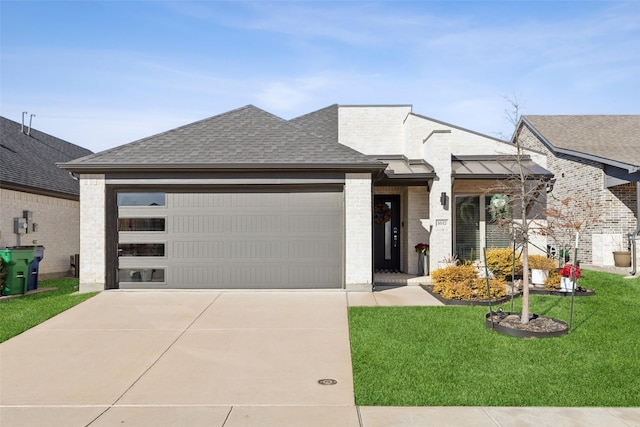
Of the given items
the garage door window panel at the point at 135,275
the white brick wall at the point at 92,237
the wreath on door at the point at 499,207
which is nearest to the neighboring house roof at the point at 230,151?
the white brick wall at the point at 92,237

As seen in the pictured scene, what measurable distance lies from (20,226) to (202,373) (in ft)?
38.3

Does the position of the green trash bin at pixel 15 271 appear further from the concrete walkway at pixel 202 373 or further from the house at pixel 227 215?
the concrete walkway at pixel 202 373

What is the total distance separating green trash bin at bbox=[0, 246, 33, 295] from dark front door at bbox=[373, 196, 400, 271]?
34.3ft

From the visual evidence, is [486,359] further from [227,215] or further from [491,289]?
[227,215]

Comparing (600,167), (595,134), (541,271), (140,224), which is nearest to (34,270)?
(140,224)

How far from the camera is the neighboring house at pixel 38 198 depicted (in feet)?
46.5

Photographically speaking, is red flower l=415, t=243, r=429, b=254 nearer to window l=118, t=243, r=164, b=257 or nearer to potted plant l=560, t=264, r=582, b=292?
potted plant l=560, t=264, r=582, b=292

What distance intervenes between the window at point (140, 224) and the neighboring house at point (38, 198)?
16.3 ft

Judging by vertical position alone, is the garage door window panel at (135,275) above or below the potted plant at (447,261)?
below

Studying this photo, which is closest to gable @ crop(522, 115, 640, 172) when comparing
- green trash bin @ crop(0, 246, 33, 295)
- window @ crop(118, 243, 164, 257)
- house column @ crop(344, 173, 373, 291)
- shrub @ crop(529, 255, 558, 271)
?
shrub @ crop(529, 255, 558, 271)

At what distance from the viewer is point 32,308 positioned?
9594 mm

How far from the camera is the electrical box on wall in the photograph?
46.5 ft

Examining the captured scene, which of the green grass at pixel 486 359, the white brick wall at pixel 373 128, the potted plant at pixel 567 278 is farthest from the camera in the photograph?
the white brick wall at pixel 373 128


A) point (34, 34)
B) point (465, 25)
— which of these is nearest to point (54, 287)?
point (34, 34)
